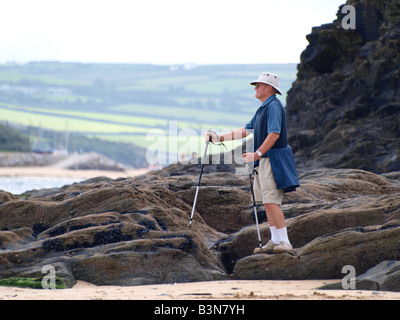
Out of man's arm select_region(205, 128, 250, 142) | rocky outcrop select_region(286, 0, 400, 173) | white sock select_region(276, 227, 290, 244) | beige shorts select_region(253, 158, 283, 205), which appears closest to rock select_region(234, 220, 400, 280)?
→ white sock select_region(276, 227, 290, 244)

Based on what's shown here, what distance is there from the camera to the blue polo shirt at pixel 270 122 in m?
9.93

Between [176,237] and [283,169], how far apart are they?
187cm

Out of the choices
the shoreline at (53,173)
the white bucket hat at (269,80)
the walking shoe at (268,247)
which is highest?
the white bucket hat at (269,80)

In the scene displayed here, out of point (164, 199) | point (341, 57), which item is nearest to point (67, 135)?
point (341, 57)

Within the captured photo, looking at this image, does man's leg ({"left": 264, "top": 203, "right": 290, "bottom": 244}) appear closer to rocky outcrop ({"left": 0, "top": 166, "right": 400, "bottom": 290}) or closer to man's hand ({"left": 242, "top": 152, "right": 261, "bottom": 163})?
rocky outcrop ({"left": 0, "top": 166, "right": 400, "bottom": 290})

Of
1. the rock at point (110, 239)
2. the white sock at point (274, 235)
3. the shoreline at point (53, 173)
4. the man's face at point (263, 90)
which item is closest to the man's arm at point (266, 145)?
the man's face at point (263, 90)

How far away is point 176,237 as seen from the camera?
34.4 ft

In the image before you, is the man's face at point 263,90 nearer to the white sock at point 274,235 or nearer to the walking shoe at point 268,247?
the white sock at point 274,235

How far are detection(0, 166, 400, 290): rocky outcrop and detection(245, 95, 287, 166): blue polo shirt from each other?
1523 millimetres

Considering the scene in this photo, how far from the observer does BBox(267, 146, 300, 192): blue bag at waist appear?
9953 mm

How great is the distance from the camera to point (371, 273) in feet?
30.1

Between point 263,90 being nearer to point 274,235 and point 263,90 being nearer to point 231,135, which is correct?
point 231,135

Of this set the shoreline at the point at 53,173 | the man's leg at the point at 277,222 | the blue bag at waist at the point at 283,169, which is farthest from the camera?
the shoreline at the point at 53,173

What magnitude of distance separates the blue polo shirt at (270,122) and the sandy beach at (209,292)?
196cm
